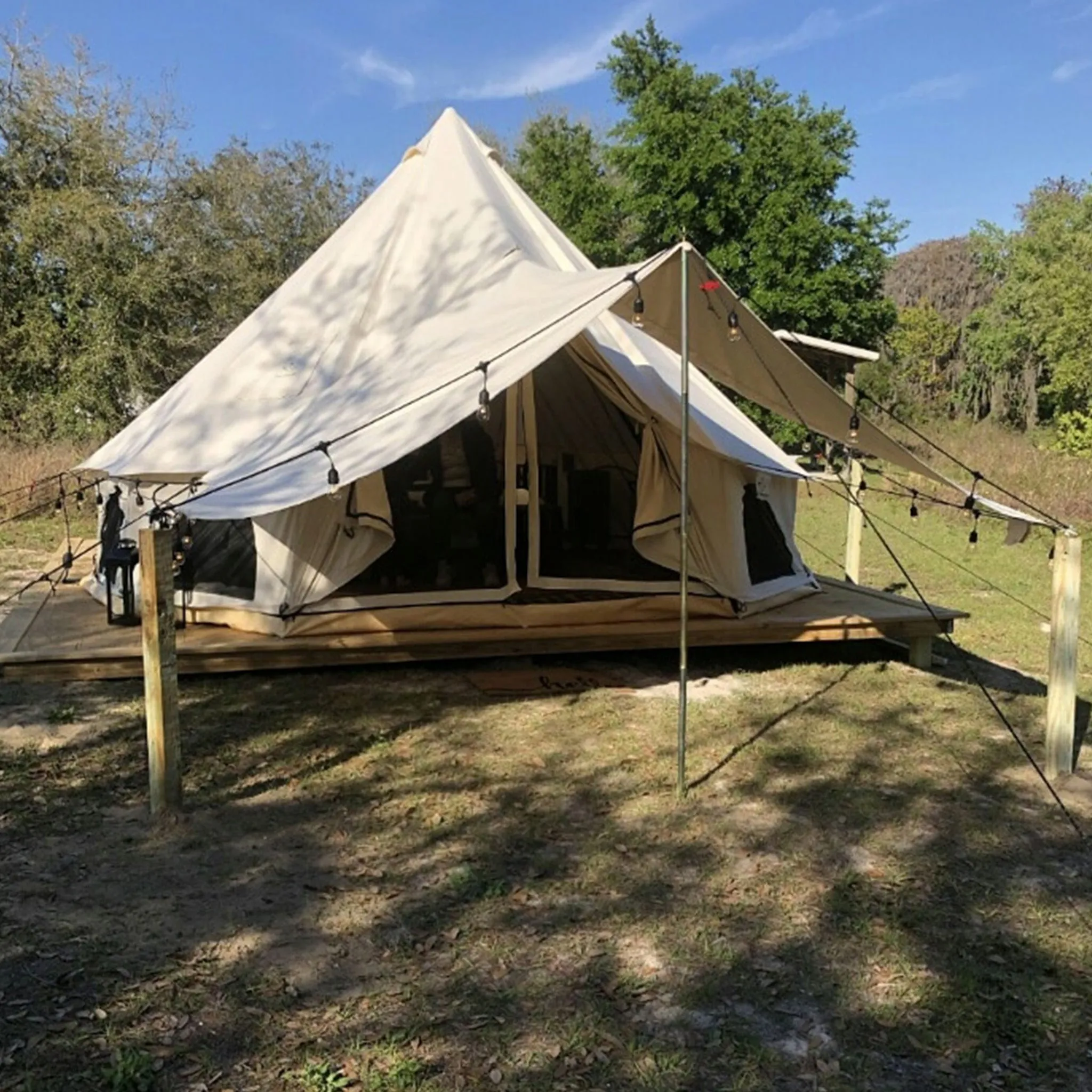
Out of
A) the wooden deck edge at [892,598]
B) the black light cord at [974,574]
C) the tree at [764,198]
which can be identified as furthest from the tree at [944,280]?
the wooden deck edge at [892,598]

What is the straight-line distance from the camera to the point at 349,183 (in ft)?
70.0

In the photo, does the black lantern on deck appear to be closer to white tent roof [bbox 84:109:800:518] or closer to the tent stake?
white tent roof [bbox 84:109:800:518]

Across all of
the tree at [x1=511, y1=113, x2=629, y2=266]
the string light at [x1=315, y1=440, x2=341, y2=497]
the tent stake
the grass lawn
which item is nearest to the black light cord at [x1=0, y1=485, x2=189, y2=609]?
the grass lawn

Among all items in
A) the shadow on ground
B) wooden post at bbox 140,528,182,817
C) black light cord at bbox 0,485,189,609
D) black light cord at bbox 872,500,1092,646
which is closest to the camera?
the shadow on ground

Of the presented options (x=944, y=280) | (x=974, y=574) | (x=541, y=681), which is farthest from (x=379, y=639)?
(x=944, y=280)

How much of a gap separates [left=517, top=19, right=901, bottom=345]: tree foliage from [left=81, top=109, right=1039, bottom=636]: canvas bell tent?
14617 mm

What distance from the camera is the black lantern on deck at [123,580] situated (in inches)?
211

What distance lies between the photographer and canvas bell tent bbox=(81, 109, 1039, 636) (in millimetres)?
4613

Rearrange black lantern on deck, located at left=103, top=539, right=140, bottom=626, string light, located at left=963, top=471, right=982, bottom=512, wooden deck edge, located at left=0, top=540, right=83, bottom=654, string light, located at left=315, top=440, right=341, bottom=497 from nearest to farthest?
string light, located at left=315, top=440, right=341, bottom=497 → string light, located at left=963, top=471, right=982, bottom=512 → wooden deck edge, located at left=0, top=540, right=83, bottom=654 → black lantern on deck, located at left=103, top=539, right=140, bottom=626

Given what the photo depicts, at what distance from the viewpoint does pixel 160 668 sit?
3332 mm

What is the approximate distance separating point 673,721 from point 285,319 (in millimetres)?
3517

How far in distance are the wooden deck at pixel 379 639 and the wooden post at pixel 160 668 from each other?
1.60m

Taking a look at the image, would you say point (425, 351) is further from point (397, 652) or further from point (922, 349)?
point (922, 349)

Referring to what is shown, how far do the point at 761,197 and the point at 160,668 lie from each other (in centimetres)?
1985
